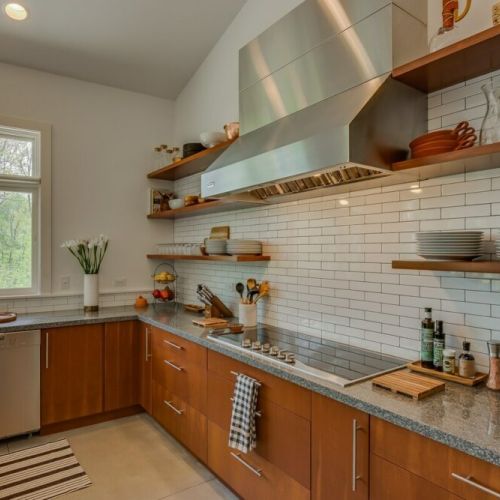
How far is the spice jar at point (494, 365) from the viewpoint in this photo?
57.9 inches

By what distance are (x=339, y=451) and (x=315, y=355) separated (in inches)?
21.8

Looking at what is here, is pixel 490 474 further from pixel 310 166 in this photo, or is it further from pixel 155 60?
pixel 155 60

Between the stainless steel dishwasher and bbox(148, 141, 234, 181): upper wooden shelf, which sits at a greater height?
bbox(148, 141, 234, 181): upper wooden shelf

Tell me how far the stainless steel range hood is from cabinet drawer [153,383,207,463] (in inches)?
55.2

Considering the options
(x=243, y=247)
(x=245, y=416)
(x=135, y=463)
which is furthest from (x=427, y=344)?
(x=135, y=463)

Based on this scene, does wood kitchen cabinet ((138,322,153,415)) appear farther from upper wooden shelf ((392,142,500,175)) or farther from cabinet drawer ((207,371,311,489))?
upper wooden shelf ((392,142,500,175))

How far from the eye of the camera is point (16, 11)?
9.14 ft

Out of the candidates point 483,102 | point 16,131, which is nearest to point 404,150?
point 483,102

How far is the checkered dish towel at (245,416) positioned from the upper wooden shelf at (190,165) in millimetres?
1647

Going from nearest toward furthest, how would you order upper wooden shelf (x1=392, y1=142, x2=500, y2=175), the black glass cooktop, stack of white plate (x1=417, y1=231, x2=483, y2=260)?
upper wooden shelf (x1=392, y1=142, x2=500, y2=175) → stack of white plate (x1=417, y1=231, x2=483, y2=260) → the black glass cooktop

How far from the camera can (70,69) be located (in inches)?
135

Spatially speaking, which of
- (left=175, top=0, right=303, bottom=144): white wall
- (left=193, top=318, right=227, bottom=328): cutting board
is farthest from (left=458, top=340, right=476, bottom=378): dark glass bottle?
(left=175, top=0, right=303, bottom=144): white wall

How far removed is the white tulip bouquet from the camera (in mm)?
3408

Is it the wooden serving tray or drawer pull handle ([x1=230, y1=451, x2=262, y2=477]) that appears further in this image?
drawer pull handle ([x1=230, y1=451, x2=262, y2=477])
